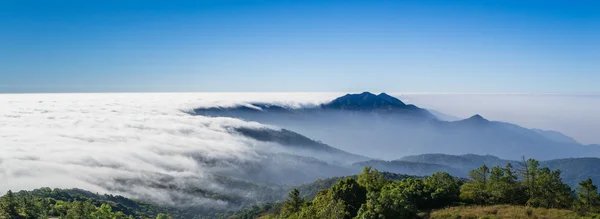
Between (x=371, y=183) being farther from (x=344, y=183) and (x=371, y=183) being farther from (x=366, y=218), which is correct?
(x=366, y=218)

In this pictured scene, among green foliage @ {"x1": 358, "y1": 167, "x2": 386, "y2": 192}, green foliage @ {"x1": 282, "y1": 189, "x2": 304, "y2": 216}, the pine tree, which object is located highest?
the pine tree

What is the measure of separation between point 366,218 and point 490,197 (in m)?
38.7

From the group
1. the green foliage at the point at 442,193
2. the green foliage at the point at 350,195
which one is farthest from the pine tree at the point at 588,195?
the green foliage at the point at 350,195

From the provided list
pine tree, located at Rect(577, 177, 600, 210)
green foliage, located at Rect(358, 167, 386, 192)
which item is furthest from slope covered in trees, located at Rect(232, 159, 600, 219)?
green foliage, located at Rect(358, 167, 386, 192)

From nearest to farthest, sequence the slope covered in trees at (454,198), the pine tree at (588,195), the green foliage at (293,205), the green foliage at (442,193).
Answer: the slope covered in trees at (454,198)
the pine tree at (588,195)
the green foliage at (442,193)
the green foliage at (293,205)

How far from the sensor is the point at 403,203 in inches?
2874

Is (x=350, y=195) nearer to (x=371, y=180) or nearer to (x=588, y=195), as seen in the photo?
(x=371, y=180)

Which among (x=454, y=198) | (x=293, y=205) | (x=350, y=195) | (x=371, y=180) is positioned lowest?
(x=293, y=205)

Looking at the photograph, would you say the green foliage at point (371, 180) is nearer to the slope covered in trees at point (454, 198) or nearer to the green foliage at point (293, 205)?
the slope covered in trees at point (454, 198)

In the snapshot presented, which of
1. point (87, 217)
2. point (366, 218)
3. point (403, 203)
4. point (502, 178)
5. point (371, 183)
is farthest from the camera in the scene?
point (87, 217)

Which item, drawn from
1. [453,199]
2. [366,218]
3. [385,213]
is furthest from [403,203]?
[453,199]

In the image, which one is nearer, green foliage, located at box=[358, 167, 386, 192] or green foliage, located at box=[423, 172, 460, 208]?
green foliage, located at box=[423, 172, 460, 208]

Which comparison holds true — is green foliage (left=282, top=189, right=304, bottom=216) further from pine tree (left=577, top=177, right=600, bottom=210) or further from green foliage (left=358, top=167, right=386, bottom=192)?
pine tree (left=577, top=177, right=600, bottom=210)

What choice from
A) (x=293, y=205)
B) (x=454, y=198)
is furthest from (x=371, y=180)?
(x=293, y=205)
